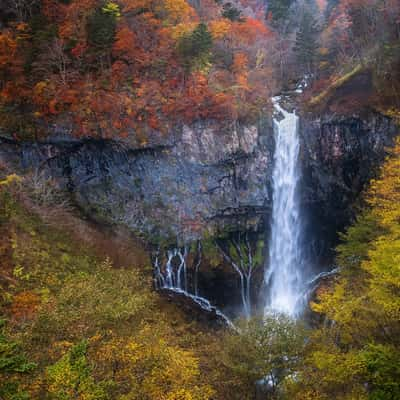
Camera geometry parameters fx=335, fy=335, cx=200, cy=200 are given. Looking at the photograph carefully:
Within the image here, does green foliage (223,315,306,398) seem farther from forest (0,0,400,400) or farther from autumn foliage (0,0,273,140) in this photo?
autumn foliage (0,0,273,140)

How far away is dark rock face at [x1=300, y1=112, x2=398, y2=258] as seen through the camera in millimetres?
22969

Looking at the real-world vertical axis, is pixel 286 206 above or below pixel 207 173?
below

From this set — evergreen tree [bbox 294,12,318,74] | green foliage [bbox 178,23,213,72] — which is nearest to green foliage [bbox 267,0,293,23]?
evergreen tree [bbox 294,12,318,74]

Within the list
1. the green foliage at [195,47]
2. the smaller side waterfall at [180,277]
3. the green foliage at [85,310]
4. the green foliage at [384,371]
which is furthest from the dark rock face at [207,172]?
the green foliage at [384,371]

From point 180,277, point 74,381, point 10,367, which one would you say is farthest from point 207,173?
point 10,367

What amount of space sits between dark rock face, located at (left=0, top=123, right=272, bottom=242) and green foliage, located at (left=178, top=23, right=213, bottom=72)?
4635mm

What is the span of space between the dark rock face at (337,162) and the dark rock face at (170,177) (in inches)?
139

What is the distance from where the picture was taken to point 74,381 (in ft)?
25.9

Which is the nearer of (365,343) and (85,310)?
(85,310)

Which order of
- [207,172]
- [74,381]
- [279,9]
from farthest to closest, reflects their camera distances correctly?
[279,9] → [207,172] → [74,381]

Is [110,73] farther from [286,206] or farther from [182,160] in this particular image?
[286,206]

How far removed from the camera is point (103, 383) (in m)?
8.32

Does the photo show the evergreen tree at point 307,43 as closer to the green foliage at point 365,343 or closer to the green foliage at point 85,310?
the green foliage at point 365,343

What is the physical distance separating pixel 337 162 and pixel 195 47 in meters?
13.5
